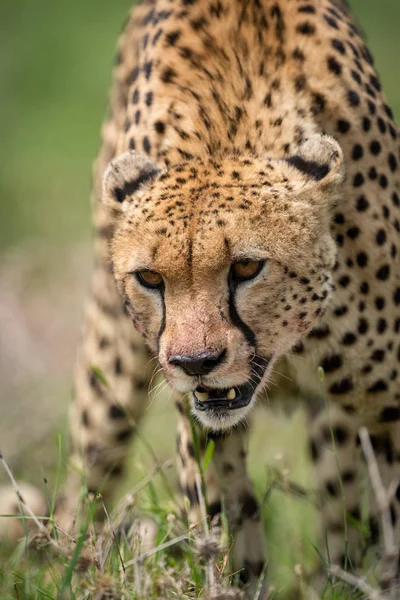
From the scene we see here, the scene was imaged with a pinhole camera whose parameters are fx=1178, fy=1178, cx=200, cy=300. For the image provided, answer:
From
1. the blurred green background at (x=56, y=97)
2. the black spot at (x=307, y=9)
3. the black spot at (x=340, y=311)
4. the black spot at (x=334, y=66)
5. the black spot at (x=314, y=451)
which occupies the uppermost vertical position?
the blurred green background at (x=56, y=97)

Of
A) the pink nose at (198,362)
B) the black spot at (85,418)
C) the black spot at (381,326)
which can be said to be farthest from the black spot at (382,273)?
the black spot at (85,418)

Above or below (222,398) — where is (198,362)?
above

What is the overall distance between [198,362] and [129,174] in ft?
2.06

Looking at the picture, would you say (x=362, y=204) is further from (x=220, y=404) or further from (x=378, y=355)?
(x=220, y=404)

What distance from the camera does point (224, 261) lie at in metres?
2.76

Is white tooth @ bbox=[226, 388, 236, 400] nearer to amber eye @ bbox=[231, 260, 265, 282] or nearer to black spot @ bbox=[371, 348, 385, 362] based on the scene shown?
amber eye @ bbox=[231, 260, 265, 282]

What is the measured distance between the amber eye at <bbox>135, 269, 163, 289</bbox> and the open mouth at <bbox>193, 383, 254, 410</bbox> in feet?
Result: 0.93

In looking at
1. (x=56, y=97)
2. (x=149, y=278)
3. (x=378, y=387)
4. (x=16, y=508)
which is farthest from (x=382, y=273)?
(x=56, y=97)

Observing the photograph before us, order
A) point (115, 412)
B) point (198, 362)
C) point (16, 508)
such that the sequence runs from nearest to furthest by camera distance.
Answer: point (198, 362)
point (115, 412)
point (16, 508)

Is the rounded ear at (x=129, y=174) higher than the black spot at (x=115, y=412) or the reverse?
higher

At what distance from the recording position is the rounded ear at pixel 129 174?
121 inches

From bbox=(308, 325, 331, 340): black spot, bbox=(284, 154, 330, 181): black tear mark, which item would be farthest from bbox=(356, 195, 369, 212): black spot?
bbox=(308, 325, 331, 340): black spot

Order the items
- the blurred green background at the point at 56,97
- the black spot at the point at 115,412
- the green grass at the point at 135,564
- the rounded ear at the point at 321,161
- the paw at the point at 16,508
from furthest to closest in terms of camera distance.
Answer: the blurred green background at the point at 56,97 → the paw at the point at 16,508 → the black spot at the point at 115,412 → the rounded ear at the point at 321,161 → the green grass at the point at 135,564

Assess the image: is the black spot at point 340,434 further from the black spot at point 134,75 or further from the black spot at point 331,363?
the black spot at point 134,75
